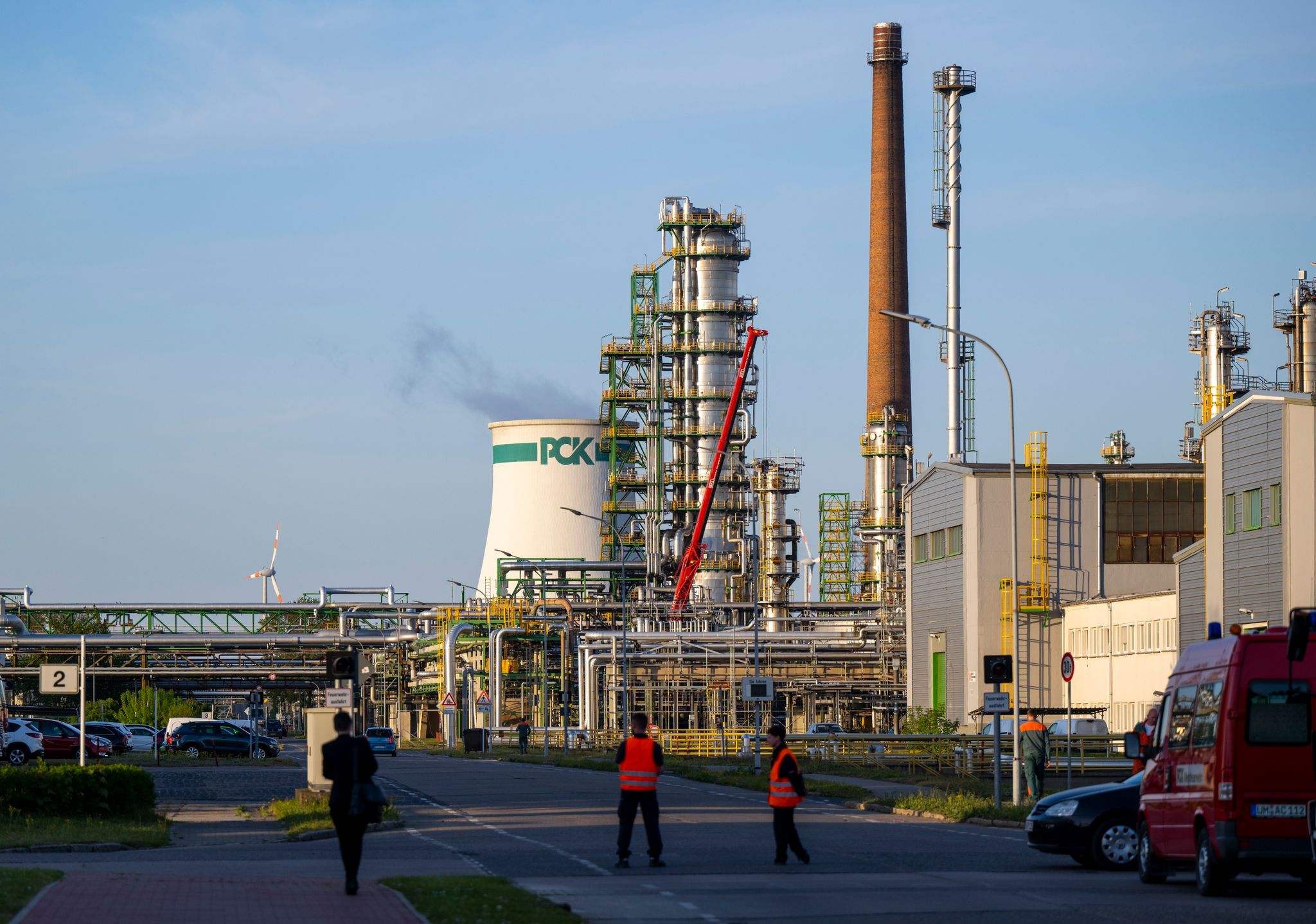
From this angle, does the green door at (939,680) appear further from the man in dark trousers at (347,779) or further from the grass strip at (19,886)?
the grass strip at (19,886)

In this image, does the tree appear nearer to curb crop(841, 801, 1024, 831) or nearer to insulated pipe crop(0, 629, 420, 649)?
insulated pipe crop(0, 629, 420, 649)

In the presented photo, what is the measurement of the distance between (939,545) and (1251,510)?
1882 centimetres

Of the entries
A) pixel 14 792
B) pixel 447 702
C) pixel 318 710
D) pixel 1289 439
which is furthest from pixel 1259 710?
pixel 447 702

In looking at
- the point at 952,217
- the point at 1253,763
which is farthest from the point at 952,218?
the point at 1253,763

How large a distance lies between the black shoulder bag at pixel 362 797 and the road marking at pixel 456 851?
8.66 ft

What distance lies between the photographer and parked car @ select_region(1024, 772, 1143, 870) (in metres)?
19.2

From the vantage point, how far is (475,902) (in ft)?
46.3

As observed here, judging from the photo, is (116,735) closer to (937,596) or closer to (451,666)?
(451,666)

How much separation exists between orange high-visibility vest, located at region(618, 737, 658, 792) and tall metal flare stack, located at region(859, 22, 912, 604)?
56.1 meters

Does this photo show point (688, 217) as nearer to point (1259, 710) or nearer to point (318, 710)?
point (318, 710)

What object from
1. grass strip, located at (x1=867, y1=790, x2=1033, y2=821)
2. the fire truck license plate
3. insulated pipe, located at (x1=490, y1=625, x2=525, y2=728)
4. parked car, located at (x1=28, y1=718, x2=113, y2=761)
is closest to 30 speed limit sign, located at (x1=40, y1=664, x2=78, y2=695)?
grass strip, located at (x1=867, y1=790, x2=1033, y2=821)

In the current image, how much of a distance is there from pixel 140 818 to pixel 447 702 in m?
37.1

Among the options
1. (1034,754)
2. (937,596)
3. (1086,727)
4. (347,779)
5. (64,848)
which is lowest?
(1086,727)

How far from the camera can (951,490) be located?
5991cm
